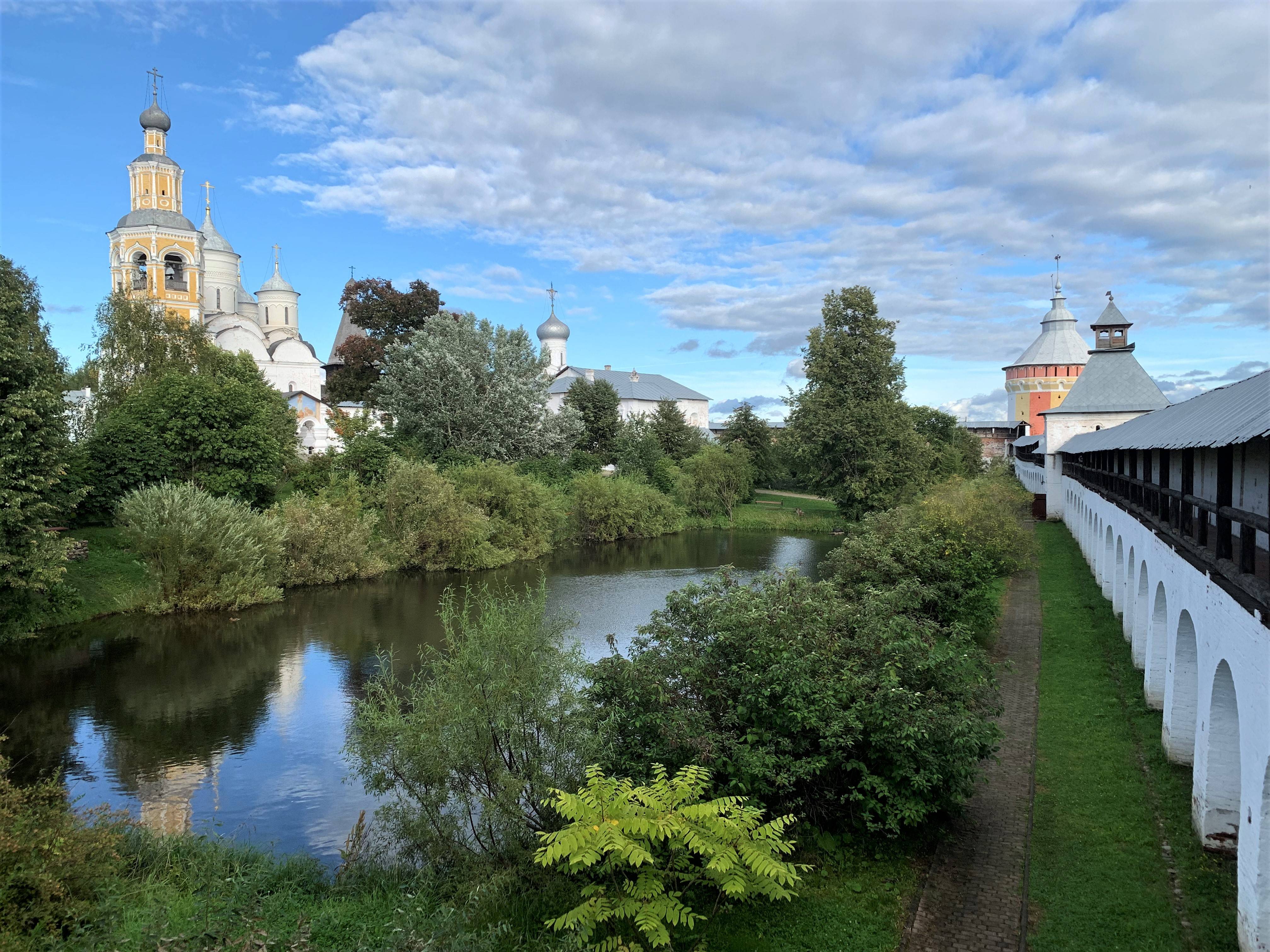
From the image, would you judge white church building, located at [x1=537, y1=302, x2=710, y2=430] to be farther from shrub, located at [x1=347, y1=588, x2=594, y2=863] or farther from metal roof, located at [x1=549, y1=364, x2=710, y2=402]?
shrub, located at [x1=347, y1=588, x2=594, y2=863]

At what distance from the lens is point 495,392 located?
3825cm

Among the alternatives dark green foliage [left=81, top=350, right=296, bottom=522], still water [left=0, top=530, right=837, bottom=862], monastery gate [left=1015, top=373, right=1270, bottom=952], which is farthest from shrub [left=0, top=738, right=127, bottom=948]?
dark green foliage [left=81, top=350, right=296, bottom=522]

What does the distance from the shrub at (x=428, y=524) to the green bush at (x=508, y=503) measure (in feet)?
4.80

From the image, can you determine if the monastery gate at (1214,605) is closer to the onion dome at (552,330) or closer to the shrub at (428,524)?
the shrub at (428,524)

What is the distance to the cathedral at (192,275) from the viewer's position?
46844 mm

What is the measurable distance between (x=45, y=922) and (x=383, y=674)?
374cm

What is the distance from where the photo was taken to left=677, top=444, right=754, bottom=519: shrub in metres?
47.0

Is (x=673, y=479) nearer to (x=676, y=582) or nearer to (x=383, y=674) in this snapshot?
(x=676, y=582)

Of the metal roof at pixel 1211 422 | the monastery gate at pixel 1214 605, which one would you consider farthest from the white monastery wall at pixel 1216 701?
the metal roof at pixel 1211 422

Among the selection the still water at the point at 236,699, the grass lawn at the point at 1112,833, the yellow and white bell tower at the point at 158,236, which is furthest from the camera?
the yellow and white bell tower at the point at 158,236

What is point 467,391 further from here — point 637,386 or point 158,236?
point 637,386

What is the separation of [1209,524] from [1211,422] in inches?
106

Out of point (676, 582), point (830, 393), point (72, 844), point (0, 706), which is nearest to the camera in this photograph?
point (72, 844)

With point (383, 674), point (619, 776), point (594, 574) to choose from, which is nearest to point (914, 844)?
point (619, 776)
